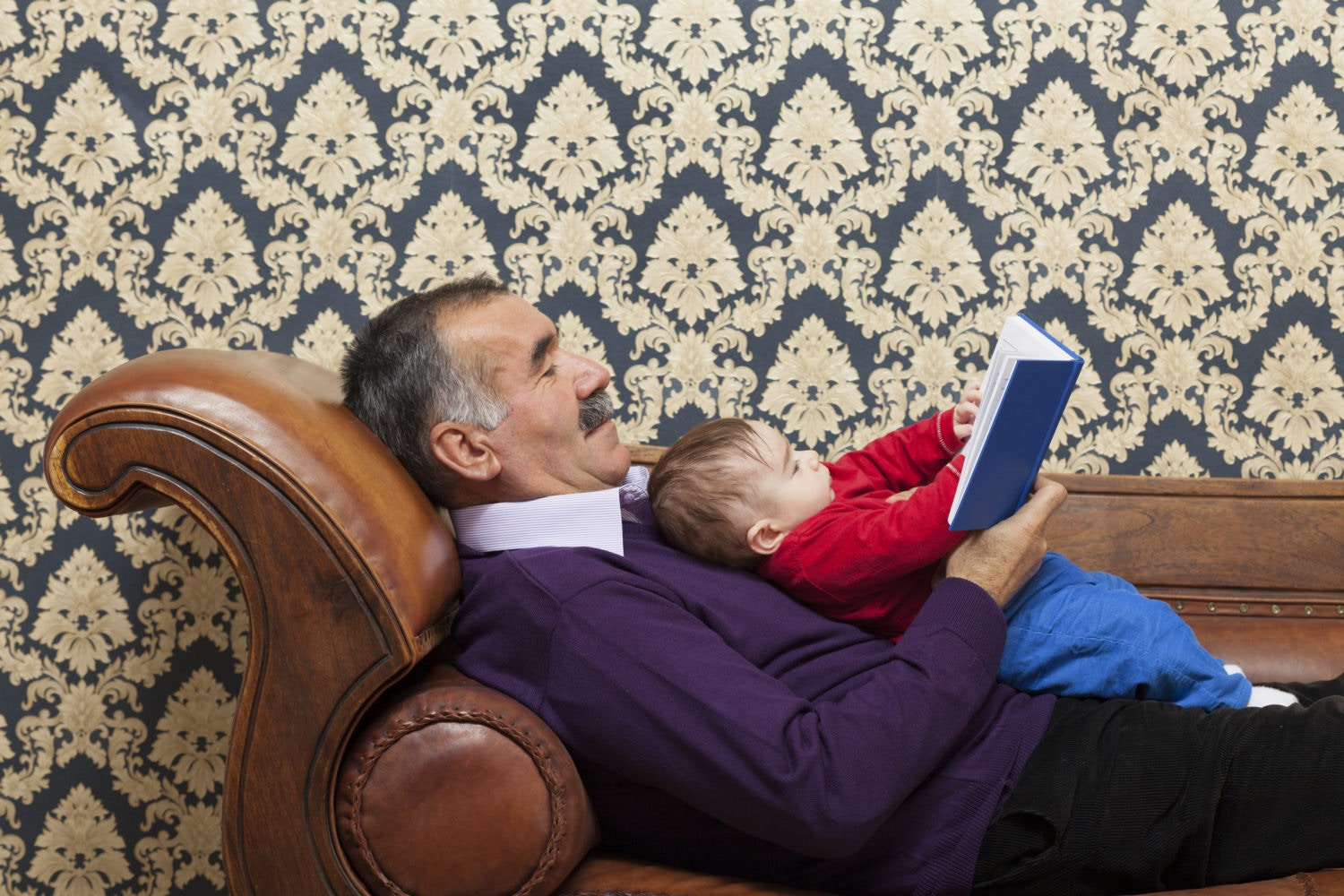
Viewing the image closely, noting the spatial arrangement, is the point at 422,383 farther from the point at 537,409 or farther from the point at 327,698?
the point at 327,698

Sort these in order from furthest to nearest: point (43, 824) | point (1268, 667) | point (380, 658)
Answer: point (43, 824), point (1268, 667), point (380, 658)

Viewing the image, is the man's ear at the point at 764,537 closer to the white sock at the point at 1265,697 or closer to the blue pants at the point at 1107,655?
the blue pants at the point at 1107,655

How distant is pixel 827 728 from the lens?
124 cm

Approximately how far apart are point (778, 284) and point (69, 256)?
1577 millimetres

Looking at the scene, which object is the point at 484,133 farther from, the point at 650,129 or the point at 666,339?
the point at 666,339

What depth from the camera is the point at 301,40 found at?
2195 mm

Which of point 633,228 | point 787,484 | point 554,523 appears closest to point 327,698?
point 554,523

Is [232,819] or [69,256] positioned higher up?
[69,256]

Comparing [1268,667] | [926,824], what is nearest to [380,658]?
[926,824]

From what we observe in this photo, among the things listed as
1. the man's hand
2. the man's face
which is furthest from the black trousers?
the man's face

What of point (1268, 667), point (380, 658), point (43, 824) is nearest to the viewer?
point (380, 658)

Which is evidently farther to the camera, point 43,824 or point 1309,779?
point 43,824

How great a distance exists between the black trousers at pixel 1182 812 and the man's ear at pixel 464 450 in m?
0.90

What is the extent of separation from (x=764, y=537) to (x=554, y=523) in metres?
0.34
